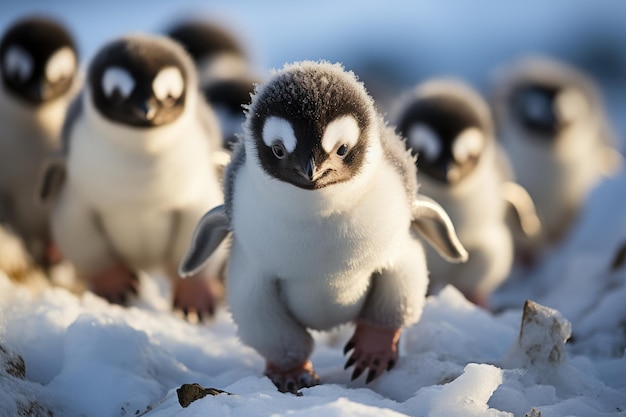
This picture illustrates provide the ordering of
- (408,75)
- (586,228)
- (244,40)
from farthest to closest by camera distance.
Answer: (408,75)
(244,40)
(586,228)

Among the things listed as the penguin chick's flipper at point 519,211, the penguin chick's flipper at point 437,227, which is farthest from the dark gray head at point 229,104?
the penguin chick's flipper at point 437,227

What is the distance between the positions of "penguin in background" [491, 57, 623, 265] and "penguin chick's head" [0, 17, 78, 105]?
3.31 m

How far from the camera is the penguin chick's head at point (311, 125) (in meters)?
2.85

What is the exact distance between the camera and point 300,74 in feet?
9.68

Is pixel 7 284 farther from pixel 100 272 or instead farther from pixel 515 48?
pixel 515 48

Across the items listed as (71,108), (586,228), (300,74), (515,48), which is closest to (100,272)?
(71,108)

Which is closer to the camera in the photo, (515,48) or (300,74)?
(300,74)

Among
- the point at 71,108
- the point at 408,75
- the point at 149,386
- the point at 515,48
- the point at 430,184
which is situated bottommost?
the point at 149,386

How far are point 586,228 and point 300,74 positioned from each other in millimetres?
3579

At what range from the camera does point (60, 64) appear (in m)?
A: 5.00

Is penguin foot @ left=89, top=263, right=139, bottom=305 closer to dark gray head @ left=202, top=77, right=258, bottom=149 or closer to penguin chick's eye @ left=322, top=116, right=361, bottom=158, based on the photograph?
dark gray head @ left=202, top=77, right=258, bottom=149

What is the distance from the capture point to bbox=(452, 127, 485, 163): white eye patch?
4.67 m

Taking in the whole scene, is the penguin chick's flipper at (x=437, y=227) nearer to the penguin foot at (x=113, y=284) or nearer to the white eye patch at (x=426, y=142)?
the white eye patch at (x=426, y=142)

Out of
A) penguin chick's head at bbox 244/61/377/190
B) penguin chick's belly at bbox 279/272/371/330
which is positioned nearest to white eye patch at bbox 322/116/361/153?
penguin chick's head at bbox 244/61/377/190
